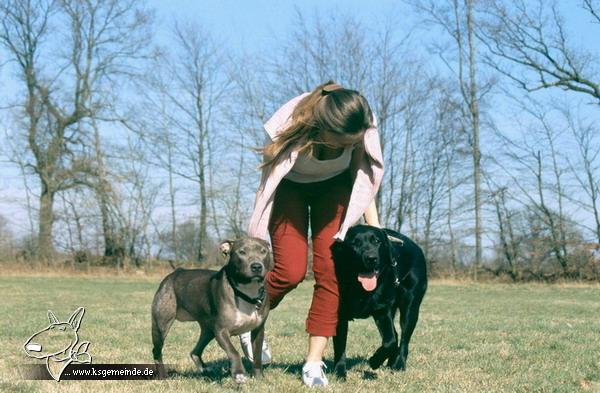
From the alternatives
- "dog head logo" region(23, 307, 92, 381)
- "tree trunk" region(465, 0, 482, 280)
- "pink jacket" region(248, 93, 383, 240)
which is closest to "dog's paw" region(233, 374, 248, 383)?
"pink jacket" region(248, 93, 383, 240)

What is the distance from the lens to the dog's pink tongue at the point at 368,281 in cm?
462

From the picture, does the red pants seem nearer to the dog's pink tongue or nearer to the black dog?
the black dog

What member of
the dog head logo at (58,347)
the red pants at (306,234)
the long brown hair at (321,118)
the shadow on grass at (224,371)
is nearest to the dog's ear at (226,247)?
the red pants at (306,234)

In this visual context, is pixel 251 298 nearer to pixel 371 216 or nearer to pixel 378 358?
pixel 378 358

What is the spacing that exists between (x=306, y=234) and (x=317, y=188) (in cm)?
32

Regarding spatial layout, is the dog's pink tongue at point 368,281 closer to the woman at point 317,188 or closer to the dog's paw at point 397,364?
the woman at point 317,188

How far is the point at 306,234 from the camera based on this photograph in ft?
16.3

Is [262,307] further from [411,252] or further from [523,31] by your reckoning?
[523,31]

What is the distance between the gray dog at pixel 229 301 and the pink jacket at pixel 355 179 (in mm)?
173

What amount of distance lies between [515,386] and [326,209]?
1.61 meters

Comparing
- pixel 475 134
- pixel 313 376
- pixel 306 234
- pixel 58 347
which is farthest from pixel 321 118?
pixel 475 134

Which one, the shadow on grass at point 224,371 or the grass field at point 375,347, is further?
the shadow on grass at point 224,371

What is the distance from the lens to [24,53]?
3284cm

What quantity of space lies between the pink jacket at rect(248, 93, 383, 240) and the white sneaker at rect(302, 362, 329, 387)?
0.81m
